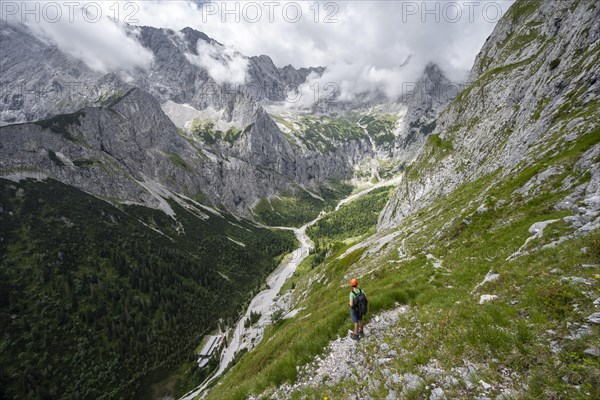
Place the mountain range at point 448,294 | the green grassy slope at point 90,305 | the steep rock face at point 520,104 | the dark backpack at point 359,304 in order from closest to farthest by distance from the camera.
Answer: the mountain range at point 448,294
the dark backpack at point 359,304
the steep rock face at point 520,104
the green grassy slope at point 90,305

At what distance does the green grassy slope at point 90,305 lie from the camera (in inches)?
4370

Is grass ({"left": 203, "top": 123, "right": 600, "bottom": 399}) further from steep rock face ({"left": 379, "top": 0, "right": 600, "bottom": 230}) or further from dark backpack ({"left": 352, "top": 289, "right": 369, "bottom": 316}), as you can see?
steep rock face ({"left": 379, "top": 0, "right": 600, "bottom": 230})

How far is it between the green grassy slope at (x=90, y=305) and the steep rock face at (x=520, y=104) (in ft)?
404

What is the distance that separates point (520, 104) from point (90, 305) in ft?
630

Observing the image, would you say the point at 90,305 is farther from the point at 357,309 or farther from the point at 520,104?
the point at 520,104

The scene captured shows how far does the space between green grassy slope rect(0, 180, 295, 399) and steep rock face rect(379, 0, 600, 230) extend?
123 metres

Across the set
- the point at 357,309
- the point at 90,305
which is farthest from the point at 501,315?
the point at 90,305

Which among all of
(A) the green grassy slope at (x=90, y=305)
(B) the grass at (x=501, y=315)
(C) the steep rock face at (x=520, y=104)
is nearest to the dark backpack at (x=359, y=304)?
(B) the grass at (x=501, y=315)

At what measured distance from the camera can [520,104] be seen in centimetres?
7150

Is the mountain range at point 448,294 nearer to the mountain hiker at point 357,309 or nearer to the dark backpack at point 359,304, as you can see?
the mountain hiker at point 357,309

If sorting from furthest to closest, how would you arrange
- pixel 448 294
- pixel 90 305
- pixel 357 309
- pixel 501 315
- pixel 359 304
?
1. pixel 90 305
2. pixel 448 294
3. pixel 357 309
4. pixel 359 304
5. pixel 501 315

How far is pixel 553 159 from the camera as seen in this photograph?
29859 millimetres

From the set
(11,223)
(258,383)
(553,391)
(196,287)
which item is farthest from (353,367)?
(11,223)

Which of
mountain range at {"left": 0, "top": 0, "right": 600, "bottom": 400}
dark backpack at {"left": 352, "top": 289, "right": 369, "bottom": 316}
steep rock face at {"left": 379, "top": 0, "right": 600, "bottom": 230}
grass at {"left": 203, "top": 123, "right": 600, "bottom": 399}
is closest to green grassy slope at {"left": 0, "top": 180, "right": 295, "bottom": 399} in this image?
mountain range at {"left": 0, "top": 0, "right": 600, "bottom": 400}
